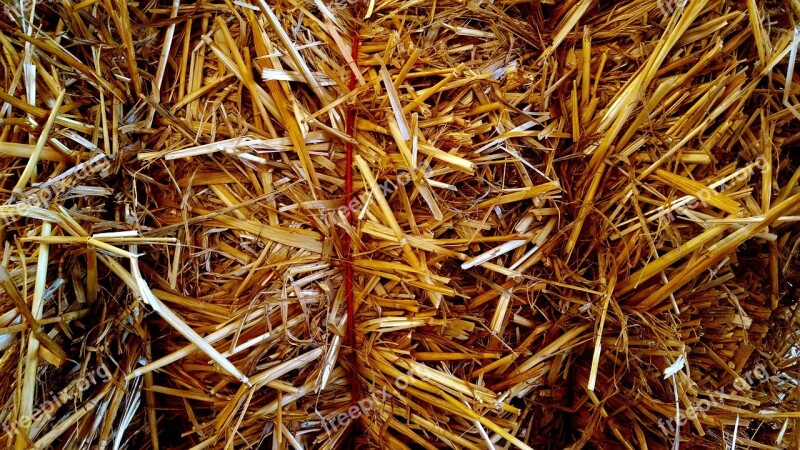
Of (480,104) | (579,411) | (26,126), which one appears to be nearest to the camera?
(26,126)

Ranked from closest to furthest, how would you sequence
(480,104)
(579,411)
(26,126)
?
(26,126) → (480,104) → (579,411)

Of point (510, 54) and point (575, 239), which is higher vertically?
point (510, 54)

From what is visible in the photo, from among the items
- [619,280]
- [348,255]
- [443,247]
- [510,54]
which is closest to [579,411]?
[619,280]

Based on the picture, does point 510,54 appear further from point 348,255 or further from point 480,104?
point 348,255

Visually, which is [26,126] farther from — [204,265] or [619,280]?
[619,280]

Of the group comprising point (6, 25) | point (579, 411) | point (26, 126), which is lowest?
point (579, 411)

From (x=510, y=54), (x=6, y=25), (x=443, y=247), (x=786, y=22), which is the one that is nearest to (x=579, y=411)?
(x=443, y=247)

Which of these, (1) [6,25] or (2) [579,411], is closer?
(1) [6,25]
